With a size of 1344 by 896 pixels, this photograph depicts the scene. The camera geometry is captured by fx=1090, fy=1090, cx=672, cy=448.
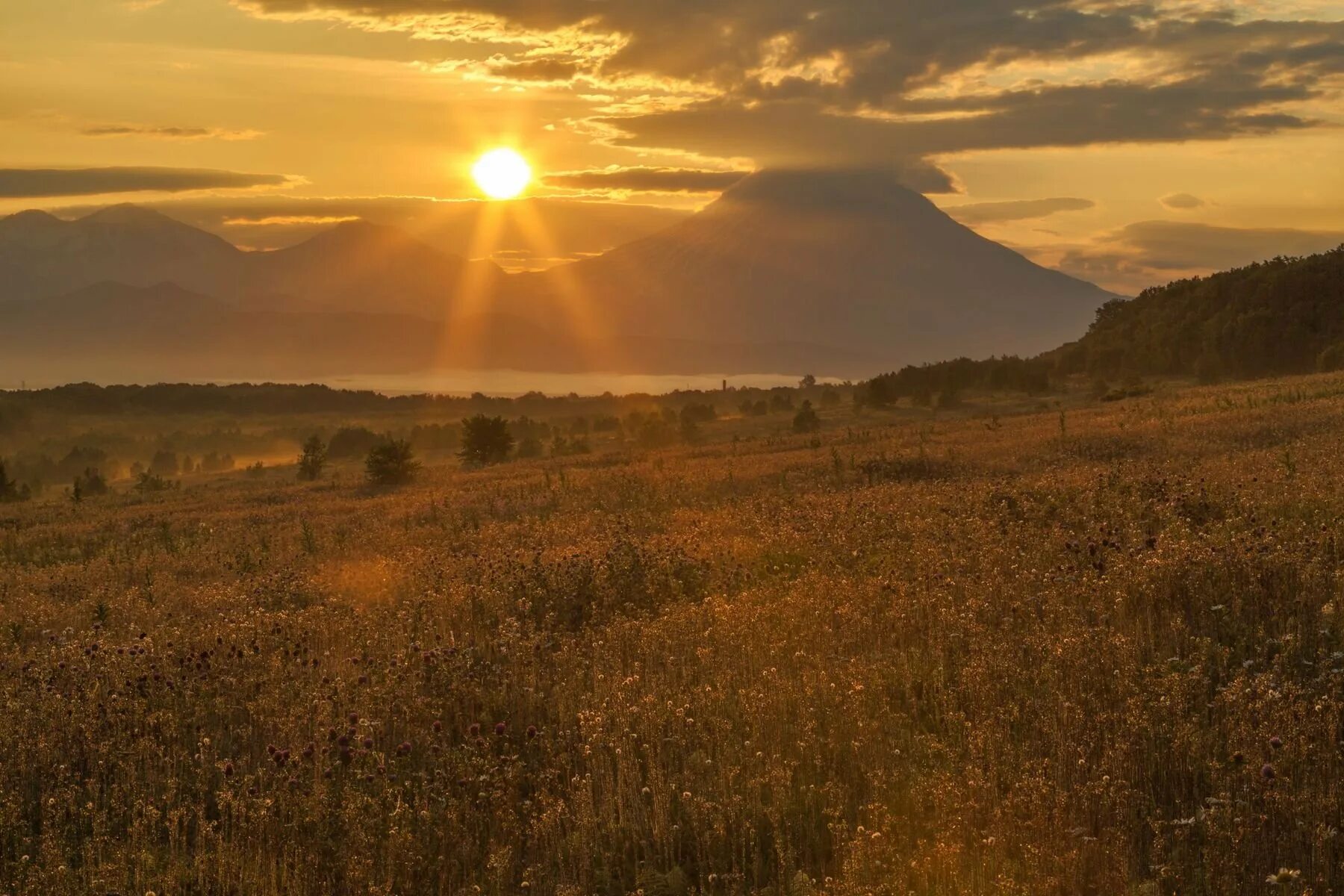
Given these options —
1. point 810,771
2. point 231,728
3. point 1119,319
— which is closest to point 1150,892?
point 810,771

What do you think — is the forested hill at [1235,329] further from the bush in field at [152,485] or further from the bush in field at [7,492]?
the bush in field at [7,492]

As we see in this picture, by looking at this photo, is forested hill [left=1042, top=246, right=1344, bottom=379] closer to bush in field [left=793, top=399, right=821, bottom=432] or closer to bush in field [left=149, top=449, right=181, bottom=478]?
bush in field [left=793, top=399, right=821, bottom=432]

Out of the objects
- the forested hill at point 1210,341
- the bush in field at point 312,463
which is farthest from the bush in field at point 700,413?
the bush in field at point 312,463

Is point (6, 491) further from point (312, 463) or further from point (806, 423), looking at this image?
point (806, 423)

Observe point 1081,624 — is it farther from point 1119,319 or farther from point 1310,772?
point 1119,319

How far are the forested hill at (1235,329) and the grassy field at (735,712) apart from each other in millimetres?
45564

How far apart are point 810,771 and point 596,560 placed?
6842 mm

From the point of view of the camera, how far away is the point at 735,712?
7809 millimetres

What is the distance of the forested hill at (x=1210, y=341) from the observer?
5569cm

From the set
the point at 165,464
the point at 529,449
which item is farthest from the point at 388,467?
the point at 165,464

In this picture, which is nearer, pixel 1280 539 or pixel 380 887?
pixel 380 887

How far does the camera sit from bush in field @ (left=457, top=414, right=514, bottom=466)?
45312mm

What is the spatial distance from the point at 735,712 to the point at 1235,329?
58.6 meters

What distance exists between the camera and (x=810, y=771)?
700 centimetres
